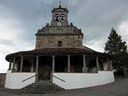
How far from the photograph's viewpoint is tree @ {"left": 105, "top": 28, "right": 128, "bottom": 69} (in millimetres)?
34062

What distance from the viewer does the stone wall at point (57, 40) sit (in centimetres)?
3312

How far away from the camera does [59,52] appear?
85.1 feet

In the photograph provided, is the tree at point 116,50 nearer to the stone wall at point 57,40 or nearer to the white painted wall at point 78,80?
the stone wall at point 57,40

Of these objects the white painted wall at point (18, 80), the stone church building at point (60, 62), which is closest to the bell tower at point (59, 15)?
the stone church building at point (60, 62)

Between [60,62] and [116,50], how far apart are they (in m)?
11.5

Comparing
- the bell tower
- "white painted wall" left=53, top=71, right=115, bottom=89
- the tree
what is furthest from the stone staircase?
the bell tower

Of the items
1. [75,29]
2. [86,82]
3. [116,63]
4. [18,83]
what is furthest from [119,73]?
[18,83]

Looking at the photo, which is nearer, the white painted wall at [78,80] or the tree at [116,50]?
the white painted wall at [78,80]

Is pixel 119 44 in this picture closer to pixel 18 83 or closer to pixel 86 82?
pixel 86 82

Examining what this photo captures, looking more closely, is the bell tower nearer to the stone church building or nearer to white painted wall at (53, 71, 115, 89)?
the stone church building

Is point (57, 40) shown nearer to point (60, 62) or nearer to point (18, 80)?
point (60, 62)

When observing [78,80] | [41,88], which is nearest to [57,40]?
[78,80]

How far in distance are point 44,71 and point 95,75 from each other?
7.22 m

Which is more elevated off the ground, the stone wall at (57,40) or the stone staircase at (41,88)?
the stone wall at (57,40)
